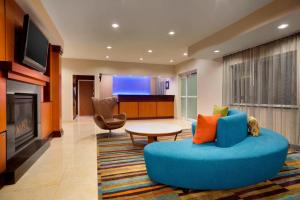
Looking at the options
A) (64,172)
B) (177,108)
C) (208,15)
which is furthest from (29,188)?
(177,108)

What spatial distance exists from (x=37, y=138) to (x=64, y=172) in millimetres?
1491

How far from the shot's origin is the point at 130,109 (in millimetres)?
8398

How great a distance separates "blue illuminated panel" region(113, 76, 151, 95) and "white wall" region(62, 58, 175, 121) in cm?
151

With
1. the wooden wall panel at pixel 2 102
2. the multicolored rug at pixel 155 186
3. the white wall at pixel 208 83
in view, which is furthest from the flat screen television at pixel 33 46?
the white wall at pixel 208 83

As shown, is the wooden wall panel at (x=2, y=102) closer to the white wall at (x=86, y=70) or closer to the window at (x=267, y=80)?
the window at (x=267, y=80)

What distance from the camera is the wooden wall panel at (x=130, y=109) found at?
8297 mm

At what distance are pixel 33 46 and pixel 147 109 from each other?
6073 millimetres

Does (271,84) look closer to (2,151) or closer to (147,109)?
(2,151)

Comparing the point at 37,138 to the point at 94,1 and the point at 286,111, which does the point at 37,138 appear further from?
the point at 286,111

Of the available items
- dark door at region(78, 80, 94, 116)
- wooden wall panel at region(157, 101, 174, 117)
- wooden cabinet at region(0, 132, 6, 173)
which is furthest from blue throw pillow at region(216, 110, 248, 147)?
dark door at region(78, 80, 94, 116)

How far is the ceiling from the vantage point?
3.20 metres

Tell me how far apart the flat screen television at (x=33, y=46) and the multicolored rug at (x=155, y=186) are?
76.4 inches

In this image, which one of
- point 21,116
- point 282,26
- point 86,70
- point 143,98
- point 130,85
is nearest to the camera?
point 21,116

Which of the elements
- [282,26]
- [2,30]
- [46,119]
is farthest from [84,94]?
[282,26]
